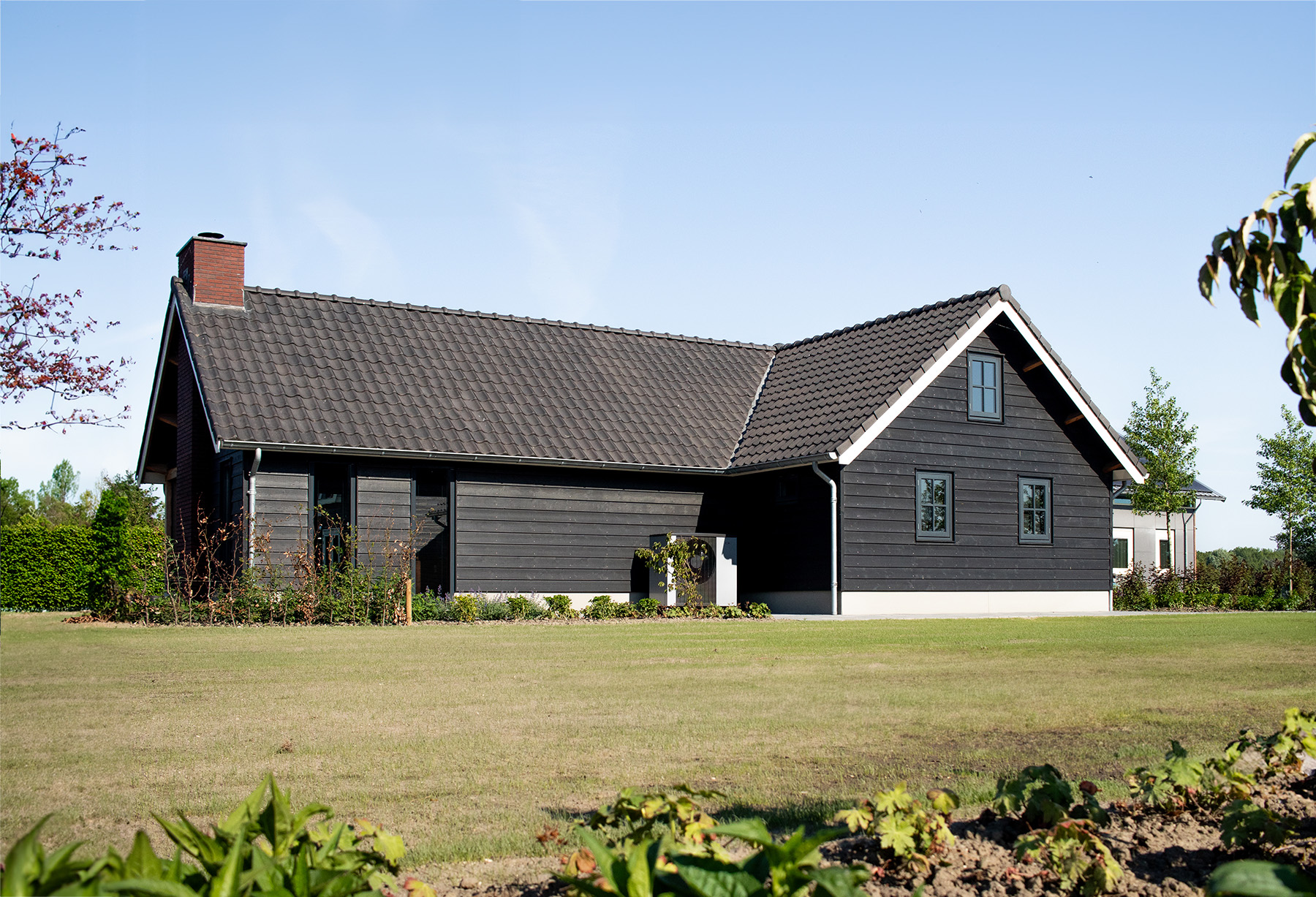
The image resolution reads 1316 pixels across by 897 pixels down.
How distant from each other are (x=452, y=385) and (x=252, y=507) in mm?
4538

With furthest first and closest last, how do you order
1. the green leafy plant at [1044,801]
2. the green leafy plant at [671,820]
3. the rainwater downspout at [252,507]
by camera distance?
the rainwater downspout at [252,507] → the green leafy plant at [1044,801] → the green leafy plant at [671,820]

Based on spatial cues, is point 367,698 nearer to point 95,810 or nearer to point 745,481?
point 95,810

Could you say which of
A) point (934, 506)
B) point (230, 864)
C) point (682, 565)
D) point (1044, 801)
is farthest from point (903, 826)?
point (934, 506)

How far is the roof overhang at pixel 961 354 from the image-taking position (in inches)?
787

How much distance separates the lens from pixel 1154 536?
135 feet

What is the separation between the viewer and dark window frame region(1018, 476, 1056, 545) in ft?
73.7

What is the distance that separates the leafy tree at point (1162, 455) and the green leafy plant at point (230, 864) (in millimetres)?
37397

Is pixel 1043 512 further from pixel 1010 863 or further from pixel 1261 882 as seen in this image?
pixel 1261 882

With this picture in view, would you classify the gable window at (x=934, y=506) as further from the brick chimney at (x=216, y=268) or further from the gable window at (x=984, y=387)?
the brick chimney at (x=216, y=268)

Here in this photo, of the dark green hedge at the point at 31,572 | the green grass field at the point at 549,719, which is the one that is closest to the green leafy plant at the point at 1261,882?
the green grass field at the point at 549,719

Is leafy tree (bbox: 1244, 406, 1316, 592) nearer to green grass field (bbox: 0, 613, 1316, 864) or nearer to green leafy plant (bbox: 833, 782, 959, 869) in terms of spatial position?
green grass field (bbox: 0, 613, 1316, 864)

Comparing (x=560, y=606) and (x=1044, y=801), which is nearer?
(x=1044, y=801)

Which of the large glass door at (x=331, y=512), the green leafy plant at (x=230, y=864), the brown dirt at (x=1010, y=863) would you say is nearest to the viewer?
the green leafy plant at (x=230, y=864)

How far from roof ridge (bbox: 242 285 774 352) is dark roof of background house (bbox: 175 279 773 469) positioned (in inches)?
1.3
